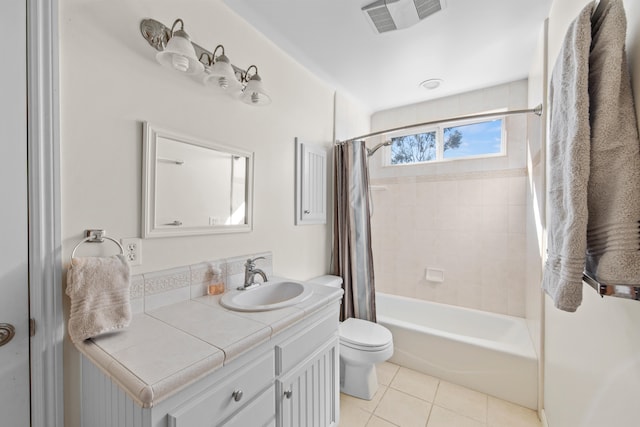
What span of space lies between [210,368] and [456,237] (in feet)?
8.22

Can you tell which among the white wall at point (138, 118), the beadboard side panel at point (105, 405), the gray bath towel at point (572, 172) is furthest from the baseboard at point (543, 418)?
the beadboard side panel at point (105, 405)

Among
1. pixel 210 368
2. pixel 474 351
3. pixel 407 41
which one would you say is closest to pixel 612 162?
pixel 210 368

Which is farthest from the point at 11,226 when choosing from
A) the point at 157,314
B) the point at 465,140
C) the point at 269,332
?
the point at 465,140

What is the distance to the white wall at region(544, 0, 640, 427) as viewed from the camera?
671 millimetres

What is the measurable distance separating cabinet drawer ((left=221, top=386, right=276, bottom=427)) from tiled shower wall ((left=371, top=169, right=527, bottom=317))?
217cm

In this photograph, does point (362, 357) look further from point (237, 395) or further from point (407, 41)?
point (407, 41)

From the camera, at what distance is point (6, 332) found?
0.84 meters

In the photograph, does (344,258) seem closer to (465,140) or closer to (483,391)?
(483,391)

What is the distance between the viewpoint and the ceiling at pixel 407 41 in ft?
5.08

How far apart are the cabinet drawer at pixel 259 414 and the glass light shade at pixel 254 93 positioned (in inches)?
55.3

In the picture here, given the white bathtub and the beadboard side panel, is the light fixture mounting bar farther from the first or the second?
the white bathtub

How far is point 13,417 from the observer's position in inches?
33.9

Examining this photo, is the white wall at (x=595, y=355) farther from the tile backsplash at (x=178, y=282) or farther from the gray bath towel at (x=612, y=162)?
the tile backsplash at (x=178, y=282)

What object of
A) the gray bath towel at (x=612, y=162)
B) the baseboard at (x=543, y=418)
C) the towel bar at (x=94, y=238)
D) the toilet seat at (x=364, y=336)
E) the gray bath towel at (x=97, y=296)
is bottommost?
the baseboard at (x=543, y=418)
